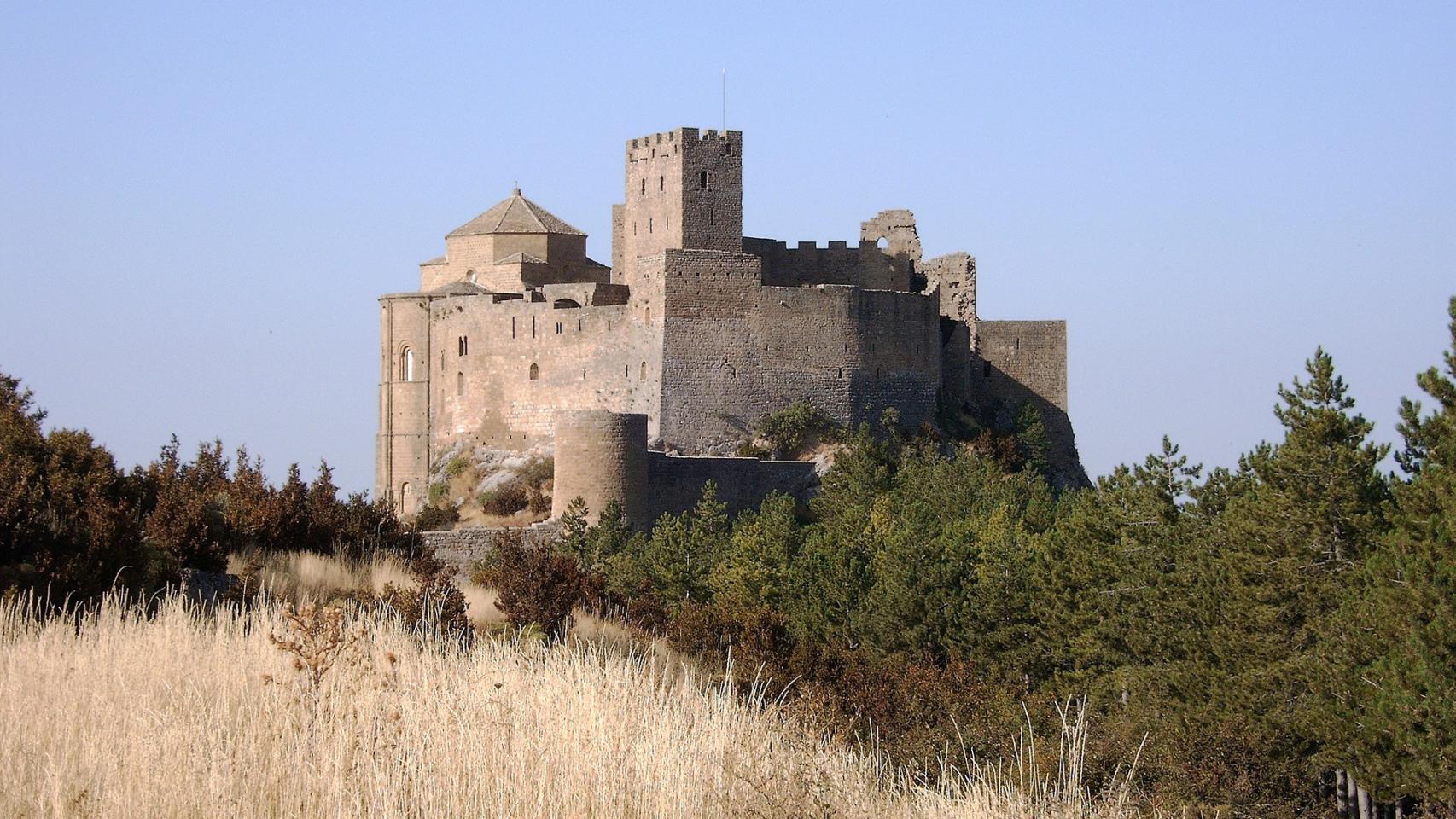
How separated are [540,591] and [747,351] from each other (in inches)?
1182

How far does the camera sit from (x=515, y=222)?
166 feet

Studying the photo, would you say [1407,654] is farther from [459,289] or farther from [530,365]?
[459,289]

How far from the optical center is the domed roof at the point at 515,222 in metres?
50.2

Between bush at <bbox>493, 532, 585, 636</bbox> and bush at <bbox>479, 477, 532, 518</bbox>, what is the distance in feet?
86.5

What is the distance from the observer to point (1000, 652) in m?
30.5

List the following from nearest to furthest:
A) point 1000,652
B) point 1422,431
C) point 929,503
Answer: point 1422,431 < point 1000,652 < point 929,503

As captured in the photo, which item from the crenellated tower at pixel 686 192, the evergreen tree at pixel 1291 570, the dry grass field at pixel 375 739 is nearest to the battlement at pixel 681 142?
the crenellated tower at pixel 686 192

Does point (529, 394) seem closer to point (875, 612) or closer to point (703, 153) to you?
point (703, 153)

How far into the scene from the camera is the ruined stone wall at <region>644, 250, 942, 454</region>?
4394cm

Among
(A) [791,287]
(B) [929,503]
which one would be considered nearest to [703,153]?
(A) [791,287]

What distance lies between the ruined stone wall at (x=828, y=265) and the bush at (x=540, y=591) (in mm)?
33124


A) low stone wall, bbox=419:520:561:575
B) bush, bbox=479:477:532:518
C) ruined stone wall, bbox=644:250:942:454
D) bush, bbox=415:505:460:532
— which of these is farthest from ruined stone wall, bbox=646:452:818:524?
bush, bbox=415:505:460:532

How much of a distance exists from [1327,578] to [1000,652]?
8.11 meters

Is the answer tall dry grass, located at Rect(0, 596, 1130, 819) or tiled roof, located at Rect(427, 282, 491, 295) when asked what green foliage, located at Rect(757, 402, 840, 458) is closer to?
tiled roof, located at Rect(427, 282, 491, 295)
